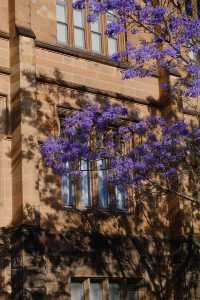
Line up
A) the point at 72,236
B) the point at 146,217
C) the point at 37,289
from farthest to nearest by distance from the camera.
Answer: the point at 146,217, the point at 72,236, the point at 37,289

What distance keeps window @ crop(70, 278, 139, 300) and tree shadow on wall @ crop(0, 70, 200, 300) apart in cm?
19

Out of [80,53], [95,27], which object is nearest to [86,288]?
[80,53]

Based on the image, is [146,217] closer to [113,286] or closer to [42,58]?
[113,286]

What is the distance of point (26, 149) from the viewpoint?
2036cm

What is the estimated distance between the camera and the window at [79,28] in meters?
23.6

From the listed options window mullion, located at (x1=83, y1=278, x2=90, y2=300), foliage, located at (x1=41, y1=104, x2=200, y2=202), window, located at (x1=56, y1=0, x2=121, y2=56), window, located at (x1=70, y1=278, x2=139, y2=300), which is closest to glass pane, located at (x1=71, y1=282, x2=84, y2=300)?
window, located at (x1=70, y1=278, x2=139, y2=300)

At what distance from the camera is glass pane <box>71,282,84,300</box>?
20766mm

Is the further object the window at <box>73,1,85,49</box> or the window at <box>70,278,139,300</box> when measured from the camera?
the window at <box>73,1,85,49</box>

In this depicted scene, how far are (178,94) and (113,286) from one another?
630 cm

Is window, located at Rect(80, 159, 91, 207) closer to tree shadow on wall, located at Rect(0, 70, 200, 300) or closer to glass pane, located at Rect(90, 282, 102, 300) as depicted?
tree shadow on wall, located at Rect(0, 70, 200, 300)

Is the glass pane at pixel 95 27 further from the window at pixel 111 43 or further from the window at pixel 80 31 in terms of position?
the window at pixel 111 43

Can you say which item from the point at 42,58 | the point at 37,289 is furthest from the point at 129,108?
the point at 37,289

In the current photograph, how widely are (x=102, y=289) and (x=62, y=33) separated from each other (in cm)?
769

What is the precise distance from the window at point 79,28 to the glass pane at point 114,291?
720cm
